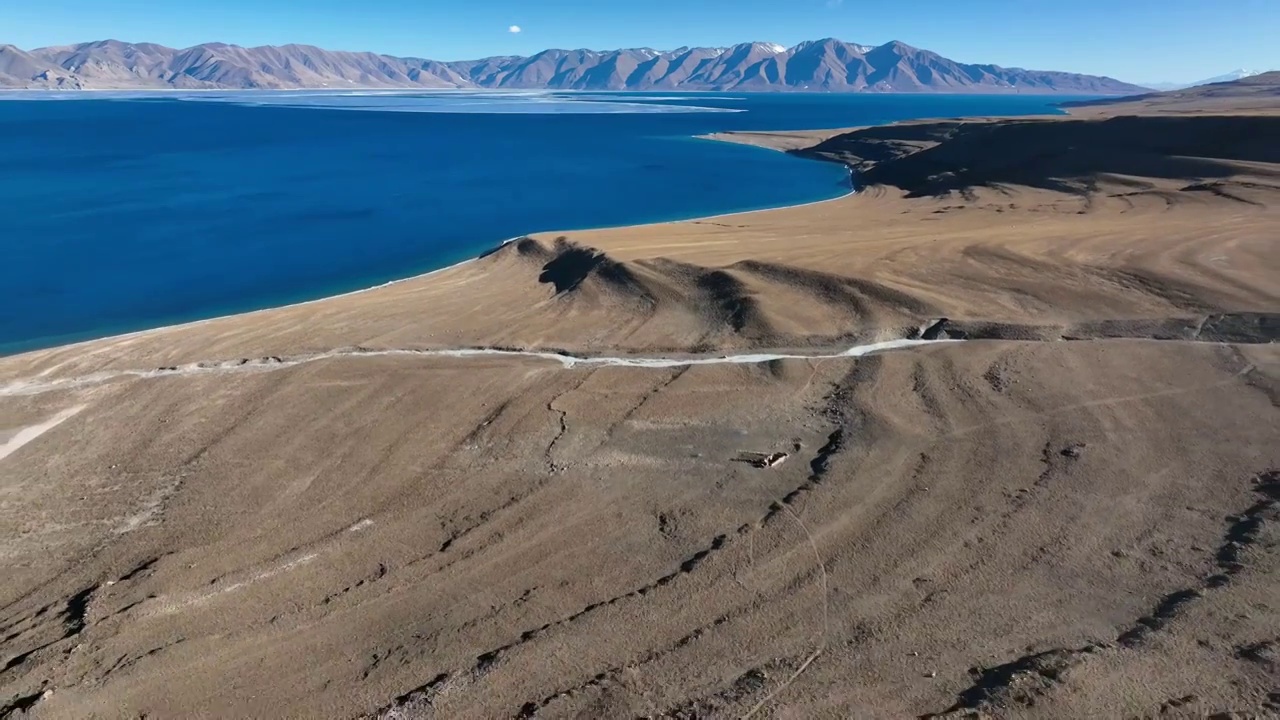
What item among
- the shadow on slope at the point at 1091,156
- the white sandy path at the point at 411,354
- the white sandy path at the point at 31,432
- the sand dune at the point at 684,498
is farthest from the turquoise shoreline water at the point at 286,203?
the white sandy path at the point at 31,432

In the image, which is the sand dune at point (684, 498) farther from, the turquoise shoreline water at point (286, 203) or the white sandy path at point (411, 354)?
the turquoise shoreline water at point (286, 203)

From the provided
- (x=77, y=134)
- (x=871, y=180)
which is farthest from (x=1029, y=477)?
(x=77, y=134)

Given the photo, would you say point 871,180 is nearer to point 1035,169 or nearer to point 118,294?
point 1035,169

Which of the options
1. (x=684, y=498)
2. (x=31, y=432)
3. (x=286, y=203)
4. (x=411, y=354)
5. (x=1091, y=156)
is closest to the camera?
(x=684, y=498)

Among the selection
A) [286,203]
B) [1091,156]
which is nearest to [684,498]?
[1091,156]

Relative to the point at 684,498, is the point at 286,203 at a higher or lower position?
lower

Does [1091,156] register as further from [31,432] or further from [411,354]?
[31,432]

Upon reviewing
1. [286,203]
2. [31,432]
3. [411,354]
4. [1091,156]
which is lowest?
[31,432]
